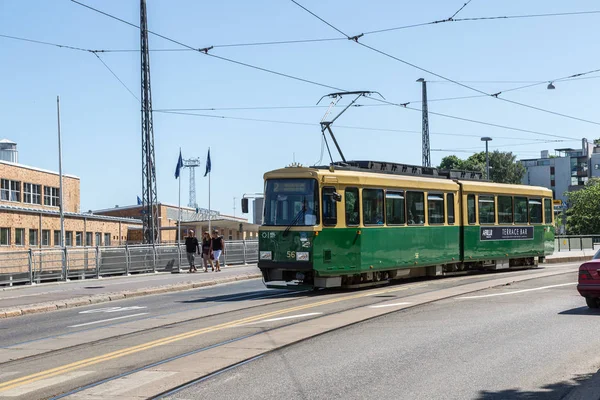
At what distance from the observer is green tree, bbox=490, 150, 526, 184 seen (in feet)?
450

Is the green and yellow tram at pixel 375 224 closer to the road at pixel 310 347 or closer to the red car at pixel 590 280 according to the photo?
the road at pixel 310 347

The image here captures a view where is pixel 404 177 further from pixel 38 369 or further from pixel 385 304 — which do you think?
pixel 38 369

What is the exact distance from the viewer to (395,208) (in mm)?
23438

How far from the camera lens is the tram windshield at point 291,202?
20922 millimetres

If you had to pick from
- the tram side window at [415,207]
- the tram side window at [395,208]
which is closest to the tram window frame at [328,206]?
the tram side window at [395,208]

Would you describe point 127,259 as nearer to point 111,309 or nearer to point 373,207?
point 373,207

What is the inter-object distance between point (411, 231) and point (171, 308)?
316 inches

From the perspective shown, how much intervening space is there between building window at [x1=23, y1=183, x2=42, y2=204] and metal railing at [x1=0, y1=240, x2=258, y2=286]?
25.5 m

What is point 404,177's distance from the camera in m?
23.9

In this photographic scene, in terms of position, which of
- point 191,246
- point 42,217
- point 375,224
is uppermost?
point 42,217

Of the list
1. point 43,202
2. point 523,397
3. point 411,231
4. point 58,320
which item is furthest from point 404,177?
point 43,202

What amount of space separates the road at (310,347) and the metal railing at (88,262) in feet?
32.1

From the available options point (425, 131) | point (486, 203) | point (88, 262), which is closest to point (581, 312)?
point (486, 203)

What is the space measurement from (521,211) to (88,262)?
638 inches
